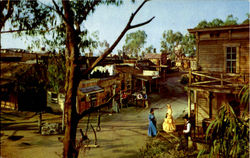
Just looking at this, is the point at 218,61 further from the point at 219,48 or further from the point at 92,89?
the point at 92,89

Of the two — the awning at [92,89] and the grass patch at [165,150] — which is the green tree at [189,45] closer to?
the awning at [92,89]

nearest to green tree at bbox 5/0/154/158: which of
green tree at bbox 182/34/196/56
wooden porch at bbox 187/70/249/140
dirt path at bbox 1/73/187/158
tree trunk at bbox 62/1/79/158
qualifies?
tree trunk at bbox 62/1/79/158

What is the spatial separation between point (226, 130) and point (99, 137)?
7.35m

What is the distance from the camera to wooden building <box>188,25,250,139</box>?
997 centimetres

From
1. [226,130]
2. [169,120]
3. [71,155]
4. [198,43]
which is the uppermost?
[198,43]

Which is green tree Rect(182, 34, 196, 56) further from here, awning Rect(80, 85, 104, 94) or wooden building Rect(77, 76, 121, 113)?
awning Rect(80, 85, 104, 94)

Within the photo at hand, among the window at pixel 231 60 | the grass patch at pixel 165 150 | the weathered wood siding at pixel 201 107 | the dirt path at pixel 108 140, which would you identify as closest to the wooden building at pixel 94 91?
the dirt path at pixel 108 140

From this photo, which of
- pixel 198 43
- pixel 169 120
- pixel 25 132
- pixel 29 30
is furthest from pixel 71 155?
pixel 198 43

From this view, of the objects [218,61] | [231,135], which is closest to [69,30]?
[231,135]

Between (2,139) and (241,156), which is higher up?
(241,156)

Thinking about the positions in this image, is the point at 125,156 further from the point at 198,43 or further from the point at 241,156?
the point at 198,43

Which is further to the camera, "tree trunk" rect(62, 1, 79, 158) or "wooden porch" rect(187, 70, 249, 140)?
"wooden porch" rect(187, 70, 249, 140)

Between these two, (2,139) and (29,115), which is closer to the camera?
(2,139)

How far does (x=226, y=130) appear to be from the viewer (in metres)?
4.01
